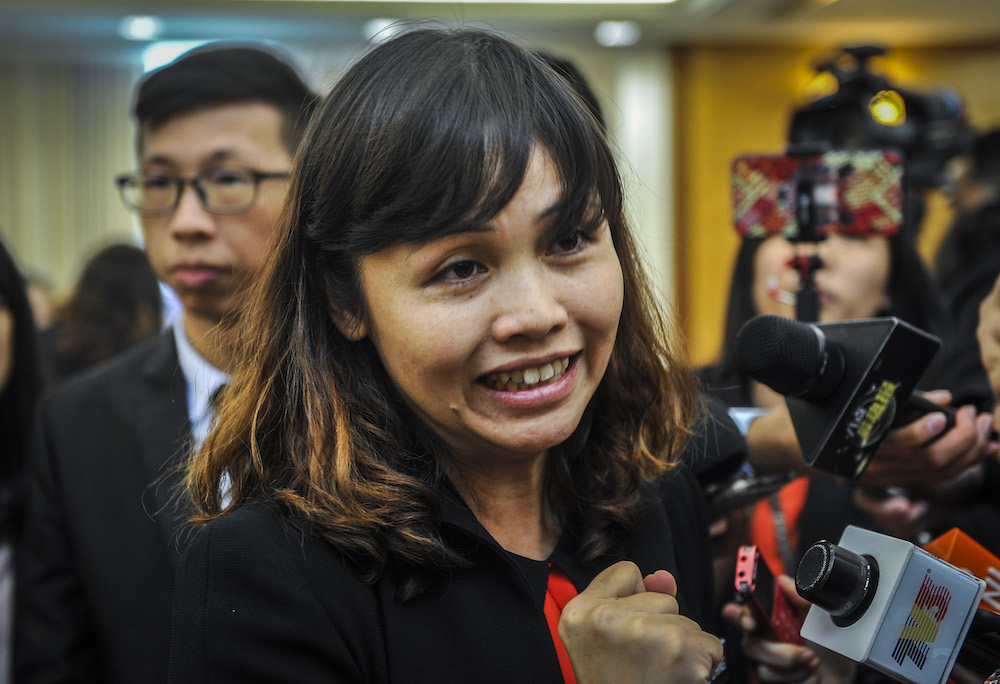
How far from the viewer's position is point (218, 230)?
5.31 ft

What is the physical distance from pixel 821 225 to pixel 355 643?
35.8 inches

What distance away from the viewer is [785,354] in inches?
41.1

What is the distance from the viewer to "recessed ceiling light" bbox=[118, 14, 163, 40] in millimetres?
6121

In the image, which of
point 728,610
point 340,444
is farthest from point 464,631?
point 728,610

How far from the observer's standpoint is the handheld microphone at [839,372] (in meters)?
1.05

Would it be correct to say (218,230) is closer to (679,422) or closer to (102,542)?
(102,542)

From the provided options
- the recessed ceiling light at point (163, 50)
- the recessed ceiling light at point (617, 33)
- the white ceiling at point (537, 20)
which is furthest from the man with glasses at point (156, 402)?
the recessed ceiling light at point (163, 50)

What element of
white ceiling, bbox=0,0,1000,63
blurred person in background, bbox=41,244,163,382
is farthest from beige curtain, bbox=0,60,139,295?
blurred person in background, bbox=41,244,163,382

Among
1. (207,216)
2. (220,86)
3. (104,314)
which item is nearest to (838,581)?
(207,216)

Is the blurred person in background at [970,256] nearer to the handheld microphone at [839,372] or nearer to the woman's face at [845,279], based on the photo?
the woman's face at [845,279]

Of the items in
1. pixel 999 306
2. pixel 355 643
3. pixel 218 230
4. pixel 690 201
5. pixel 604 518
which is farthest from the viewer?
pixel 690 201

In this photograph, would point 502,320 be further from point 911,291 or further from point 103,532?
point 911,291

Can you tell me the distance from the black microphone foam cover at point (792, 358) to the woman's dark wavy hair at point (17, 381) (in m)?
1.44

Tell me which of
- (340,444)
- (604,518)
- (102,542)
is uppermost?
(340,444)
